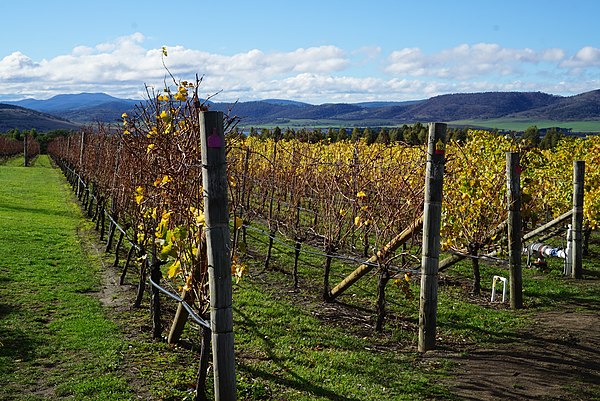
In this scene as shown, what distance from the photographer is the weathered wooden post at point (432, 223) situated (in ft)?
21.2

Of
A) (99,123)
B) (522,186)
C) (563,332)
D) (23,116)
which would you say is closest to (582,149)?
(522,186)

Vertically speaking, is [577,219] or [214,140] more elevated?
[214,140]

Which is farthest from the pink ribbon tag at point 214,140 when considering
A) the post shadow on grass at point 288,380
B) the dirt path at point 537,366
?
the dirt path at point 537,366

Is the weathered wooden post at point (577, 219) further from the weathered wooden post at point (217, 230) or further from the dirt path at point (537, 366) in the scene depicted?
the weathered wooden post at point (217, 230)

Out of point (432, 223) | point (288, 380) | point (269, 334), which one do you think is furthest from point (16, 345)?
point (432, 223)

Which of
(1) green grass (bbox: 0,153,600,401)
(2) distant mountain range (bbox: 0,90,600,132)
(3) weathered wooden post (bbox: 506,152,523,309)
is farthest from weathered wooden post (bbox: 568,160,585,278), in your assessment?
Answer: (2) distant mountain range (bbox: 0,90,600,132)

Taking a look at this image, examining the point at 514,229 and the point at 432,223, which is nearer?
the point at 432,223

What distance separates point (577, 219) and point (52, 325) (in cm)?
923

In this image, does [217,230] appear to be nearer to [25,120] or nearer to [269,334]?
[269,334]

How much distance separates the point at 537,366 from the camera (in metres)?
6.13

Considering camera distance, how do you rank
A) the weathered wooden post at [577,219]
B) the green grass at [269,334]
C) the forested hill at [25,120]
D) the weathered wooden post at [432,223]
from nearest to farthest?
the green grass at [269,334]
the weathered wooden post at [432,223]
the weathered wooden post at [577,219]
the forested hill at [25,120]

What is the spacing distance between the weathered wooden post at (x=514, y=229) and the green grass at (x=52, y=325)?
231 inches

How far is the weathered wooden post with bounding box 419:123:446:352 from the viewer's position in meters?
6.46

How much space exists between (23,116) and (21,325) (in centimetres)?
19679
